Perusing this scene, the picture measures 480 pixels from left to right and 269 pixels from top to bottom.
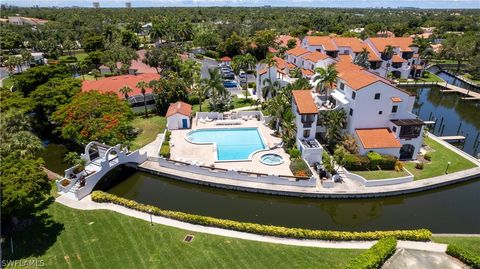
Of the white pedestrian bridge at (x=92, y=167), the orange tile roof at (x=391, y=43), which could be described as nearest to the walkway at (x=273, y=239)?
the white pedestrian bridge at (x=92, y=167)

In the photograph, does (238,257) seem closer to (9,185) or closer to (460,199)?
(9,185)

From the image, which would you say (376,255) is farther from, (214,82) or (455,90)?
(455,90)

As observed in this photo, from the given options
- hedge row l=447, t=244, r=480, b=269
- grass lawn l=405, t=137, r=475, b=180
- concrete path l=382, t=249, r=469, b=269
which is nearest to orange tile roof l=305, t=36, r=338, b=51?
grass lawn l=405, t=137, r=475, b=180

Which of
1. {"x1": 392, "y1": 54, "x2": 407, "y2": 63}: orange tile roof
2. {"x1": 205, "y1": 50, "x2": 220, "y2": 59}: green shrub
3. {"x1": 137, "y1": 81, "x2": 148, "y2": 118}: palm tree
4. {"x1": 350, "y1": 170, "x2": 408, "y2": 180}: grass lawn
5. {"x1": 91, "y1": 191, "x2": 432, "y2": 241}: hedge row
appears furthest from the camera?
{"x1": 205, "y1": 50, "x2": 220, "y2": 59}: green shrub

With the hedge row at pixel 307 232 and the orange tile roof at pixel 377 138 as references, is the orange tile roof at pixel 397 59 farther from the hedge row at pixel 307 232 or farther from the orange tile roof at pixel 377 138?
the hedge row at pixel 307 232

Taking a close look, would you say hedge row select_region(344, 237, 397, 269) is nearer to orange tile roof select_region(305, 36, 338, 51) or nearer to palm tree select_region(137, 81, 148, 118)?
palm tree select_region(137, 81, 148, 118)

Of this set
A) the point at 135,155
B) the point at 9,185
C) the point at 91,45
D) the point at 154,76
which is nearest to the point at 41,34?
the point at 91,45

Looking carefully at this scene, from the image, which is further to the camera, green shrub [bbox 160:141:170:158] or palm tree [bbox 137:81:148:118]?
palm tree [bbox 137:81:148:118]
